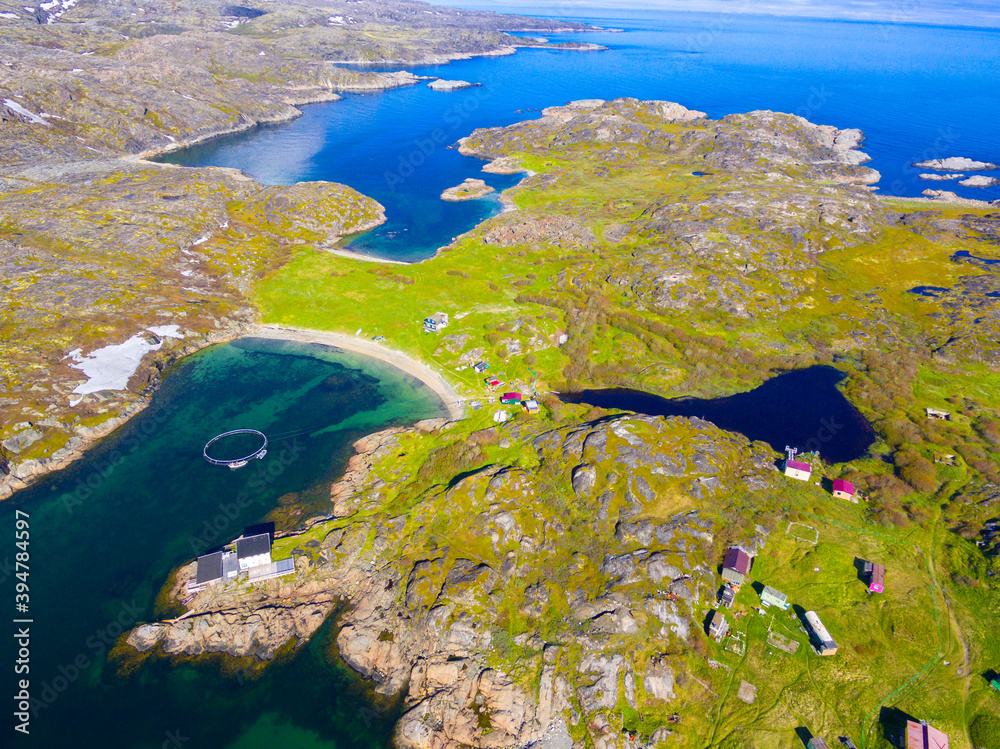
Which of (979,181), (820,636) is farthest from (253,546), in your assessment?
(979,181)

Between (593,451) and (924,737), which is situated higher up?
(593,451)

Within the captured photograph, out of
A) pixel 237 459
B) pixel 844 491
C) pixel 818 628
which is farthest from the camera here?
pixel 237 459

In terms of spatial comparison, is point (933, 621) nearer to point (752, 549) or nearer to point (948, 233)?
point (752, 549)

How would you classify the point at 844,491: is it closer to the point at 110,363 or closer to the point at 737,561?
the point at 737,561

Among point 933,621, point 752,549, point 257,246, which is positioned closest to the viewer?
point 933,621

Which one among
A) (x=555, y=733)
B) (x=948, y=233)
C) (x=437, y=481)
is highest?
(x=948, y=233)

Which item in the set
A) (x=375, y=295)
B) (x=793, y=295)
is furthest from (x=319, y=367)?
(x=793, y=295)

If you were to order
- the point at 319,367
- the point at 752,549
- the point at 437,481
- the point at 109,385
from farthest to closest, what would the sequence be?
the point at 319,367 → the point at 109,385 → the point at 437,481 → the point at 752,549
